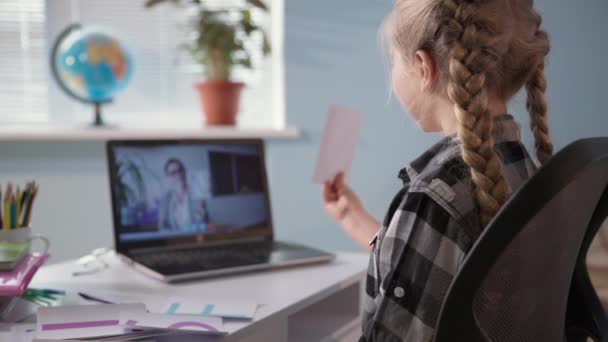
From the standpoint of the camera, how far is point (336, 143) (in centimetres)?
127

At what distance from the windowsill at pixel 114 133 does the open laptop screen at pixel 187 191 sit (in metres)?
0.57

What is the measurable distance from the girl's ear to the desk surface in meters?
0.41

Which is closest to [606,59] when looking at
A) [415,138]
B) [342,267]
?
[415,138]

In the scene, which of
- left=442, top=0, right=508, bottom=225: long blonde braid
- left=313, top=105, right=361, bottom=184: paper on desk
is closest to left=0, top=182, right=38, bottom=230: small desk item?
left=313, top=105, right=361, bottom=184: paper on desk

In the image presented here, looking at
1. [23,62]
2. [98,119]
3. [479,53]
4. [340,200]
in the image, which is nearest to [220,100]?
[98,119]

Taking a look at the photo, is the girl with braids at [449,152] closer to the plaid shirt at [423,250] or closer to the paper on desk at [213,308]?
the plaid shirt at [423,250]

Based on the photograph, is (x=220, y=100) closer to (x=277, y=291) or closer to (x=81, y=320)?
(x=277, y=291)

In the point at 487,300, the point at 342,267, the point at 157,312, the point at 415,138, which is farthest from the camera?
the point at 415,138

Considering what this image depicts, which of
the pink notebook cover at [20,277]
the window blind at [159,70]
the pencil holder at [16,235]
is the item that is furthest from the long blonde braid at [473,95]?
the window blind at [159,70]

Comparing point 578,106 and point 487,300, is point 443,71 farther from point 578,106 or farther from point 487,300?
point 578,106

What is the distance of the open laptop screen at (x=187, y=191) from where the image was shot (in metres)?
1.26

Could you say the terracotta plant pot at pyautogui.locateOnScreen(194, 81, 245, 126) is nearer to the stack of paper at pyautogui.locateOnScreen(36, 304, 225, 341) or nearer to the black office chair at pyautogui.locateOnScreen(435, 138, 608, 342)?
the stack of paper at pyautogui.locateOnScreen(36, 304, 225, 341)

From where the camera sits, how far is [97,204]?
2.15m

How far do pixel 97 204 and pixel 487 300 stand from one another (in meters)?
1.75
